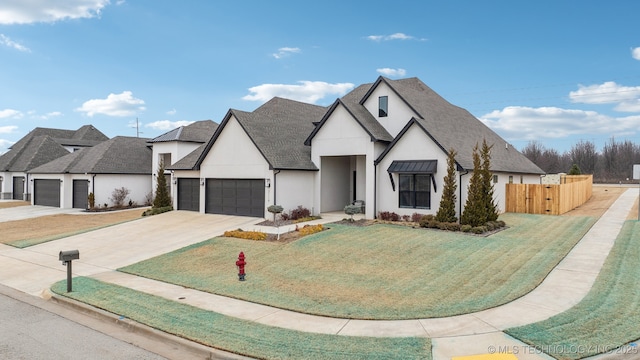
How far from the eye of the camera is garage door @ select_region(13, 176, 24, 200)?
45.8 meters

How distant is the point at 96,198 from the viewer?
3494 centimetres

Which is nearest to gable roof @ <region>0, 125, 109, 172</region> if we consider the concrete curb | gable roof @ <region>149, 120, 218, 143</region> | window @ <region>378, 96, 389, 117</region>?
gable roof @ <region>149, 120, 218, 143</region>

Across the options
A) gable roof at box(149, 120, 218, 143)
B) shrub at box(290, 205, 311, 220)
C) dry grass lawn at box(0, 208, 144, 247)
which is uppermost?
gable roof at box(149, 120, 218, 143)

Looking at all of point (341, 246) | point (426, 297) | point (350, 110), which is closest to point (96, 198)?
point (350, 110)

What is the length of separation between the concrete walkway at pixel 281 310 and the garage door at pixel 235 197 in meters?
1.31

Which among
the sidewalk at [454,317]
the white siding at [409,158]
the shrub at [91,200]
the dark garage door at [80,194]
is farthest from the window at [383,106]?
the dark garage door at [80,194]

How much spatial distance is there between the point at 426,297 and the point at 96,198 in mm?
33119

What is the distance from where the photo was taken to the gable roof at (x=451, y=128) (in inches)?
861

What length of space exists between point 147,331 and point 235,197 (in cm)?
1739

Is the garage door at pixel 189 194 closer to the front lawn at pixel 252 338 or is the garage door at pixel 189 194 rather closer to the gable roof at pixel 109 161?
the gable roof at pixel 109 161

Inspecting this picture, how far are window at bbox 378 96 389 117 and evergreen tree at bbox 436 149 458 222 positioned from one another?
6127mm

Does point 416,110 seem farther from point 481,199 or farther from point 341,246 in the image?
point 341,246

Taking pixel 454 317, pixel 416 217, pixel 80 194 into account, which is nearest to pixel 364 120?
pixel 416 217

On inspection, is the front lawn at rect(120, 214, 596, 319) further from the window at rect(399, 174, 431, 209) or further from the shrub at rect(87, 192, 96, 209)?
the shrub at rect(87, 192, 96, 209)
